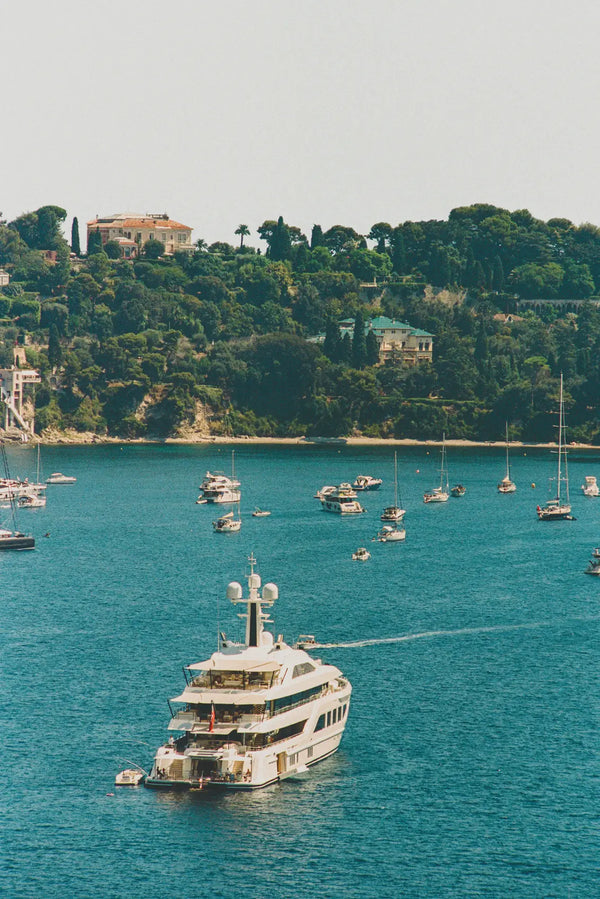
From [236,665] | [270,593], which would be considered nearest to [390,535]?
[270,593]

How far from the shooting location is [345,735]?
8088 centimetres

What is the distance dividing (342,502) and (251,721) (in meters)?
126

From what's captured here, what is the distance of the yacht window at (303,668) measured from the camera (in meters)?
75.0

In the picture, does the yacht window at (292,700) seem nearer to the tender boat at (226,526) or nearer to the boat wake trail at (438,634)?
the boat wake trail at (438,634)

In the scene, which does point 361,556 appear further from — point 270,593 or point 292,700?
point 292,700

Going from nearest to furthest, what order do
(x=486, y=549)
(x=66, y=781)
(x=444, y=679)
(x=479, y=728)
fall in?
(x=66, y=781)
(x=479, y=728)
(x=444, y=679)
(x=486, y=549)

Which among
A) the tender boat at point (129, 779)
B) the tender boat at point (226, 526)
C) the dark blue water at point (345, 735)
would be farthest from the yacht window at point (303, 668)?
the tender boat at point (226, 526)

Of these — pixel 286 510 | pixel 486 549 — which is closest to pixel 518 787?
pixel 486 549

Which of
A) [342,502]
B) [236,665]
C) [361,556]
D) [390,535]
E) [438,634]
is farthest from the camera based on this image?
[342,502]

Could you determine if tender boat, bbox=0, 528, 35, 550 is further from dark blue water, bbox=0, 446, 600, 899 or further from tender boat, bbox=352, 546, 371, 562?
tender boat, bbox=352, 546, 371, 562

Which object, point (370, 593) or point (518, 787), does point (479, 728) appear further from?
point (370, 593)

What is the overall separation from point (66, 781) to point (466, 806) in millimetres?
20200

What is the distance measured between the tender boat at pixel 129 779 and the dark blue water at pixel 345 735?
0.83 m

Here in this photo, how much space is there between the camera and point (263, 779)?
70062mm
